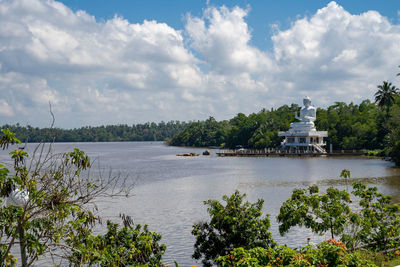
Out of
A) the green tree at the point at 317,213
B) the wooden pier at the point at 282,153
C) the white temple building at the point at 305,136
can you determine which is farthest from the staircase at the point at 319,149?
the green tree at the point at 317,213

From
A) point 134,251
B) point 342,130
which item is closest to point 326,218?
point 134,251

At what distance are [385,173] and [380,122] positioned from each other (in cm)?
3441

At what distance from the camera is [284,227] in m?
11.7

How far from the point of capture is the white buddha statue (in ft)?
256

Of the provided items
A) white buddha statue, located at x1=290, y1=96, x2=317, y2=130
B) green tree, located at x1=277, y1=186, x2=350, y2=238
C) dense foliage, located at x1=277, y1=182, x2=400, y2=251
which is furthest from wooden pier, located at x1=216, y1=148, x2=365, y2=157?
green tree, located at x1=277, y1=186, x2=350, y2=238

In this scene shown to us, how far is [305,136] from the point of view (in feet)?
253

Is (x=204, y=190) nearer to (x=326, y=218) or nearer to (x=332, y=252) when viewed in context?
(x=326, y=218)

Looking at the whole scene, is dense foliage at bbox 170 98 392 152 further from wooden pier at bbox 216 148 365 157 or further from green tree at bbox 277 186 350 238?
green tree at bbox 277 186 350 238

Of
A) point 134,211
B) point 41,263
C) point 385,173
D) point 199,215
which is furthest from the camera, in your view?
point 385,173

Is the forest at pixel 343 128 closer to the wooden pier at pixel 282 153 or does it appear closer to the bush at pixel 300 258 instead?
the wooden pier at pixel 282 153

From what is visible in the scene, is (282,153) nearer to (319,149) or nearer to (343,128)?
(319,149)

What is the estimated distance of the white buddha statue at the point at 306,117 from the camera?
78.1 m

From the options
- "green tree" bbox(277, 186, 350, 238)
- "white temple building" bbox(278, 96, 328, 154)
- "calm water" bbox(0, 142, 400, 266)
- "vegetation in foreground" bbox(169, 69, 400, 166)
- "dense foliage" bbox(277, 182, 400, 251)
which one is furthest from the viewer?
"white temple building" bbox(278, 96, 328, 154)

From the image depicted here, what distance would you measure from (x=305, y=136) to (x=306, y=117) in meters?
3.93
